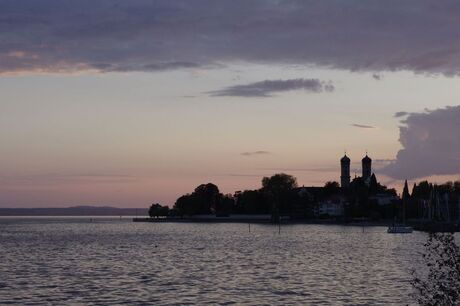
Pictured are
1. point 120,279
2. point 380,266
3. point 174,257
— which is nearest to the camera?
point 120,279

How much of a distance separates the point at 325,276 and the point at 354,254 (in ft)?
128

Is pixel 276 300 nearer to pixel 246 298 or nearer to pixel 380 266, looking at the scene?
pixel 246 298

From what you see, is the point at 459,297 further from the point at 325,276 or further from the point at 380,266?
the point at 380,266

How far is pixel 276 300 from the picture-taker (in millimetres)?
56156

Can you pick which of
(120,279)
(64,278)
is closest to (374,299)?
(120,279)

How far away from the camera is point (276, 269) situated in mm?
84125

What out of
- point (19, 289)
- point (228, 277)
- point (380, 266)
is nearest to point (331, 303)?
point (228, 277)

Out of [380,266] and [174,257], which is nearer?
[380,266]

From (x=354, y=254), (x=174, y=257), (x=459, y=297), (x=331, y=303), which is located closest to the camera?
(x=459, y=297)

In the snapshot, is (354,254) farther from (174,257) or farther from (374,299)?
(374,299)

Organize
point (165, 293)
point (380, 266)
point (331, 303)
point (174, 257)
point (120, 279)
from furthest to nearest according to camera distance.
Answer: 1. point (174, 257)
2. point (380, 266)
3. point (120, 279)
4. point (165, 293)
5. point (331, 303)

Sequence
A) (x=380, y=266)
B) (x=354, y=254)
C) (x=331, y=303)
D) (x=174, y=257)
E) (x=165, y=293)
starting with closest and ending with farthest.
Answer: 1. (x=331, y=303)
2. (x=165, y=293)
3. (x=380, y=266)
4. (x=174, y=257)
5. (x=354, y=254)

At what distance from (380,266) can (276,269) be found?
13.4 m

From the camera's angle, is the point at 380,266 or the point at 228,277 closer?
the point at 228,277
